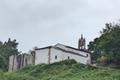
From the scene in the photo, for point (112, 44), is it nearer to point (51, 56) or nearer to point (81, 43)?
point (51, 56)

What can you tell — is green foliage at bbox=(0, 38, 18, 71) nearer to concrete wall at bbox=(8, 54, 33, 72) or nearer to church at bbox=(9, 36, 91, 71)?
concrete wall at bbox=(8, 54, 33, 72)

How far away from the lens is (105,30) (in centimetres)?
4591

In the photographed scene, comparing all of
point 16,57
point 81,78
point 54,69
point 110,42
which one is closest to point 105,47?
point 110,42

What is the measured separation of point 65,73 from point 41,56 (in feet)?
46.7

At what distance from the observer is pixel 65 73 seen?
3784 centimetres

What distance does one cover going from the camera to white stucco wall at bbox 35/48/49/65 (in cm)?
5112

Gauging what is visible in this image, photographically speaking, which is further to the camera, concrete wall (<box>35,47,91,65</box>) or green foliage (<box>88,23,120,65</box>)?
concrete wall (<box>35,47,91,65</box>)

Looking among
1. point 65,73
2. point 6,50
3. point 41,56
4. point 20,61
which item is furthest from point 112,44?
point 6,50

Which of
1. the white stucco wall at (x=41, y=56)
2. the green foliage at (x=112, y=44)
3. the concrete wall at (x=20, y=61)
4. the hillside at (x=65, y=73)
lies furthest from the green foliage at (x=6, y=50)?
the green foliage at (x=112, y=44)

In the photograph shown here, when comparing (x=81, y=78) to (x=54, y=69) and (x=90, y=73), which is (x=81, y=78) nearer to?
(x=90, y=73)

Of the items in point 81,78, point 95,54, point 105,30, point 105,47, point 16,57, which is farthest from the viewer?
point 95,54

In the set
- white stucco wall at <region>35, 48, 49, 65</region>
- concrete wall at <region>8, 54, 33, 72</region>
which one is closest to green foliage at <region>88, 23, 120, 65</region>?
white stucco wall at <region>35, 48, 49, 65</region>

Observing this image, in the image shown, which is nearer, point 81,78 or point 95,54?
point 81,78

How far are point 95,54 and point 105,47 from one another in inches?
784
